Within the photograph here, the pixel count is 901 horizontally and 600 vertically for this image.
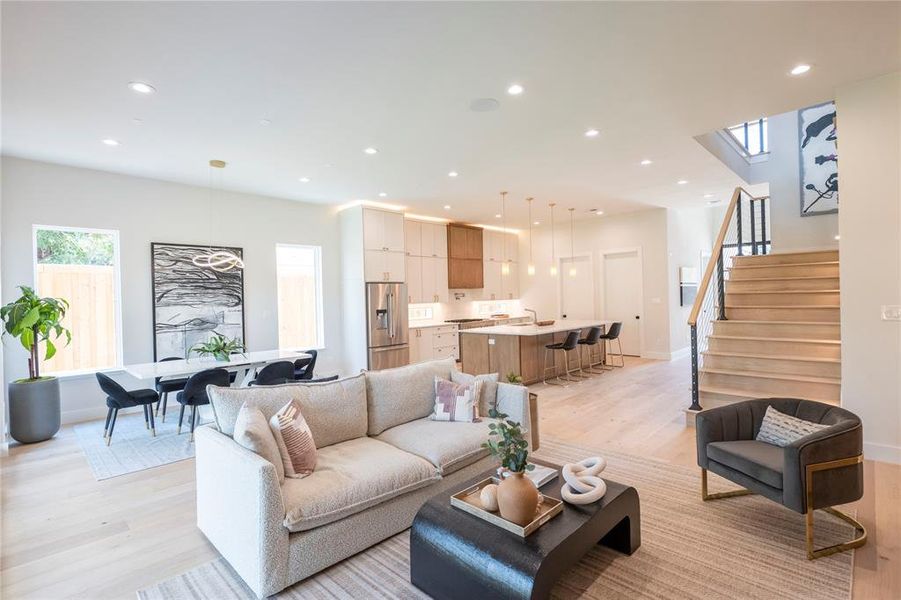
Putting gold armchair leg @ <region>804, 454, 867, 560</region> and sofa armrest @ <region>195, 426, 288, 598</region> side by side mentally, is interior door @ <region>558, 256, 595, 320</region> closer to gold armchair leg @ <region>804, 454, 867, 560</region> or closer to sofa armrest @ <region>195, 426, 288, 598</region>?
gold armchair leg @ <region>804, 454, 867, 560</region>

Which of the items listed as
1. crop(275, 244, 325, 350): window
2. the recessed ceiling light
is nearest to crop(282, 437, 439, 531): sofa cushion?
the recessed ceiling light

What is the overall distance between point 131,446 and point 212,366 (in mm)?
1002

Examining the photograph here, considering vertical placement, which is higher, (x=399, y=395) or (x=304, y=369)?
(x=399, y=395)

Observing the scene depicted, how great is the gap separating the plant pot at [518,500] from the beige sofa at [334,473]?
1.85 ft

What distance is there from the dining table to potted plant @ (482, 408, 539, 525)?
358 cm

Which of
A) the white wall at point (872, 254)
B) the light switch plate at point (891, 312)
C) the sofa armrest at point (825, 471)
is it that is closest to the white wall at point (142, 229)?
the sofa armrest at point (825, 471)

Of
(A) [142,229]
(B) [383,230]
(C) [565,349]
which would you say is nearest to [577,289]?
(C) [565,349]

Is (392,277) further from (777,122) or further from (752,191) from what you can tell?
(752,191)

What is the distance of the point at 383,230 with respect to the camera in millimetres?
7453

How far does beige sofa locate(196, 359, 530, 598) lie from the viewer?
2049mm

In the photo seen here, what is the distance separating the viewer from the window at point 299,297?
22.7 ft

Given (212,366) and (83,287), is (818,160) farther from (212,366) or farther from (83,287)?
(83,287)

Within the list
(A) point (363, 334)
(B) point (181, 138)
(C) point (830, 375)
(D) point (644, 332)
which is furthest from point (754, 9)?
(D) point (644, 332)

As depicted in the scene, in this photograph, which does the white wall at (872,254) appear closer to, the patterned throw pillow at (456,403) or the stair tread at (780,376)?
the stair tread at (780,376)
